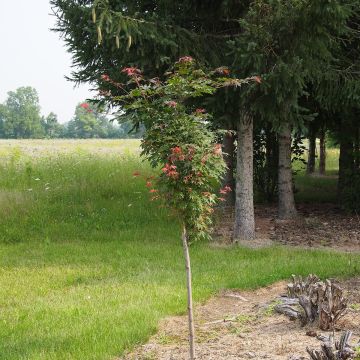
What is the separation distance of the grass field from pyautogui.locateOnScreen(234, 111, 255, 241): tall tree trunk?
74cm

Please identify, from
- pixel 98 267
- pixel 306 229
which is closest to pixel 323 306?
pixel 98 267

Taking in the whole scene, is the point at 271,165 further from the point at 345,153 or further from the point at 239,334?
the point at 239,334

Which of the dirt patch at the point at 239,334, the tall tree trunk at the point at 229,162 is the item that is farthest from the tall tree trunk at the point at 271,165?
the dirt patch at the point at 239,334

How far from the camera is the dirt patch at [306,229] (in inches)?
412

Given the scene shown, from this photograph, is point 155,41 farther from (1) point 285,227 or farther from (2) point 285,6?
(1) point 285,227

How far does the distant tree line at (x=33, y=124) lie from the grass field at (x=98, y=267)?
76426 millimetres

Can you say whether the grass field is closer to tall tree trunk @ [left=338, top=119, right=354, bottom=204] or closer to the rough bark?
the rough bark

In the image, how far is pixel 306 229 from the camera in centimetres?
1159

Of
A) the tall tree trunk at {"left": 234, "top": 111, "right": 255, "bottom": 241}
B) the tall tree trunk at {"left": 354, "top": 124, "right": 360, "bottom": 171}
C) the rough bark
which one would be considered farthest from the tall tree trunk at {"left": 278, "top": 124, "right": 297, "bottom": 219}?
the rough bark

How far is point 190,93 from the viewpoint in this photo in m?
A: 4.79

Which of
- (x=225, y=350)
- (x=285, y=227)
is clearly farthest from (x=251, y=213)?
(x=225, y=350)

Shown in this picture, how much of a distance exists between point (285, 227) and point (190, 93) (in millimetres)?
7556

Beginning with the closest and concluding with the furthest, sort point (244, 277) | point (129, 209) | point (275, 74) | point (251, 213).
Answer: point (244, 277) → point (275, 74) → point (251, 213) → point (129, 209)

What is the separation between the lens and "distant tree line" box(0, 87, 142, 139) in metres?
97.3
